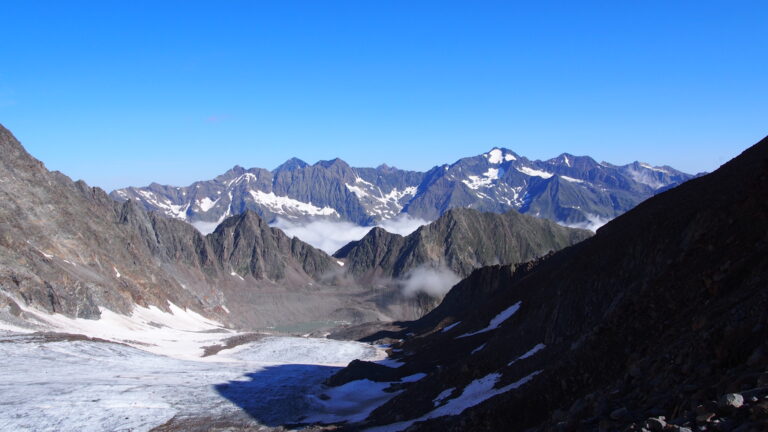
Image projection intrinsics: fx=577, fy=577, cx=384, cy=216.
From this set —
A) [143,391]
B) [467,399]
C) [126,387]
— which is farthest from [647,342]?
[126,387]

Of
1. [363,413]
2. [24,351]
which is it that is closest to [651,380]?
[363,413]

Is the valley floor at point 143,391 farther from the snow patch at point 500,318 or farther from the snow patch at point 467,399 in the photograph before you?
the snow patch at point 500,318

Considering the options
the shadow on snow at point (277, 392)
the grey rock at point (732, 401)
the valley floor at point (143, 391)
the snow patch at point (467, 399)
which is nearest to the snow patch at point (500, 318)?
the valley floor at point (143, 391)

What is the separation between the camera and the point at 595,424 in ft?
46.5

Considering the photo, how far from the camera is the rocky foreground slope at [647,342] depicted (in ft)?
42.4

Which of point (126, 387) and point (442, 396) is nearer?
point (442, 396)

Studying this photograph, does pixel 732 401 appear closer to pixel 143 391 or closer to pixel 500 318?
pixel 143 391

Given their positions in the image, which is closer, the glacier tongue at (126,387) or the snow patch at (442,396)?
the snow patch at (442,396)

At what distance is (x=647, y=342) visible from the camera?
69.9 feet

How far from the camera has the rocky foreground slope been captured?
12.9 meters

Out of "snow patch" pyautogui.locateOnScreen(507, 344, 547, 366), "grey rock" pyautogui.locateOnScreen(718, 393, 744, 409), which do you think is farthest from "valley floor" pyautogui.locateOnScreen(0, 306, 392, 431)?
"grey rock" pyautogui.locateOnScreen(718, 393, 744, 409)

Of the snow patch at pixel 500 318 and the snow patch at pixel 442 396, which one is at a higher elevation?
the snow patch at pixel 500 318

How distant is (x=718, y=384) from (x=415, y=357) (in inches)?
2506

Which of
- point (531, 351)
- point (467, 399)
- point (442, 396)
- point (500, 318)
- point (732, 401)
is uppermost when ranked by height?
point (732, 401)
